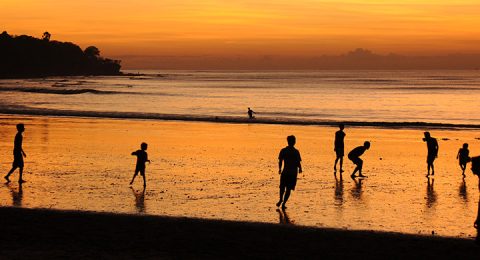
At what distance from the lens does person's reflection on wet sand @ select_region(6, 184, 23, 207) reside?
15.6 meters

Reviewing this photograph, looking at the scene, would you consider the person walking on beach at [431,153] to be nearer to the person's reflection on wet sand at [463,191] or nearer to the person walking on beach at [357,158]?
the person's reflection on wet sand at [463,191]

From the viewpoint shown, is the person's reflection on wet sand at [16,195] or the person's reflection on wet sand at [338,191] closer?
the person's reflection on wet sand at [16,195]

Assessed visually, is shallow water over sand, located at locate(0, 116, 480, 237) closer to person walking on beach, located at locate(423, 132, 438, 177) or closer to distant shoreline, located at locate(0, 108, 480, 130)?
person walking on beach, located at locate(423, 132, 438, 177)

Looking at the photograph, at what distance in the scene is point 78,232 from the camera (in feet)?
39.9

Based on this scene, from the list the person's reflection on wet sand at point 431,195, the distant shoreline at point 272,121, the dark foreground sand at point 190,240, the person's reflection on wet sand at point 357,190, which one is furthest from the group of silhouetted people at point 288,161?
the distant shoreline at point 272,121

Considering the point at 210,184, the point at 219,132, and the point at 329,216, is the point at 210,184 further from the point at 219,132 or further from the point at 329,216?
the point at 219,132

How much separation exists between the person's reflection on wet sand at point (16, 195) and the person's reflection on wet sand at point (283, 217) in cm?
568

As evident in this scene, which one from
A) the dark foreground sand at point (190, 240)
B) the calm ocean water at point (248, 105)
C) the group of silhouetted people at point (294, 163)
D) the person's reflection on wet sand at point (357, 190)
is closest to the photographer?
the dark foreground sand at point (190, 240)

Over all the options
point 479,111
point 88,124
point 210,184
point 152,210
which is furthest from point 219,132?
point 479,111

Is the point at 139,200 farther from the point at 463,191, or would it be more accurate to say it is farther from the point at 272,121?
the point at 272,121

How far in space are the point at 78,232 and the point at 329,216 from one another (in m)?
5.33

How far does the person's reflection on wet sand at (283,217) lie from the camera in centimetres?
1406

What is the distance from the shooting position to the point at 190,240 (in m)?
11.8

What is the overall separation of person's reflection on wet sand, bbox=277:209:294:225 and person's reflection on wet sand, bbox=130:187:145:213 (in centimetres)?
293
